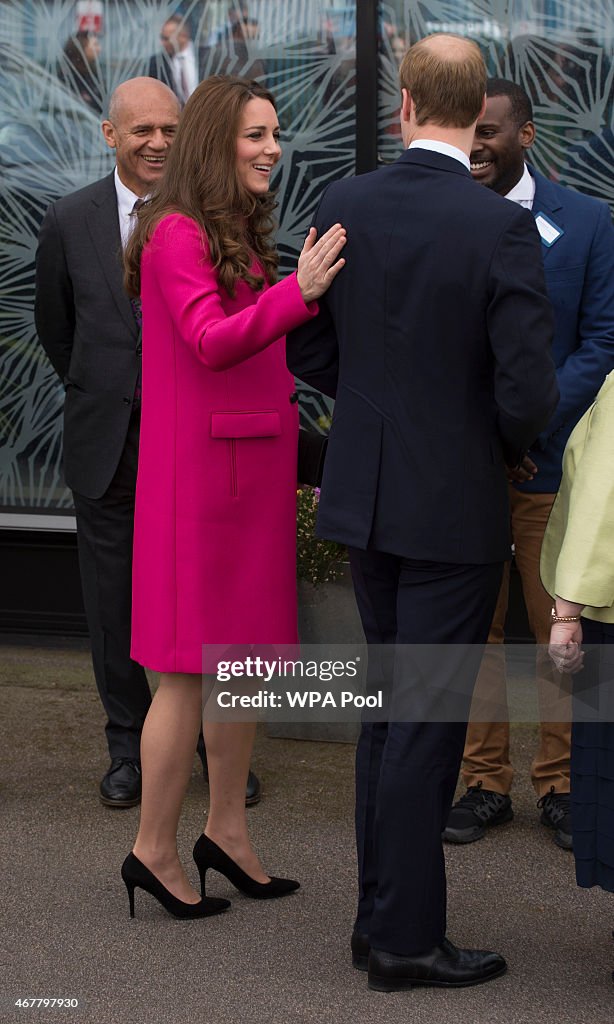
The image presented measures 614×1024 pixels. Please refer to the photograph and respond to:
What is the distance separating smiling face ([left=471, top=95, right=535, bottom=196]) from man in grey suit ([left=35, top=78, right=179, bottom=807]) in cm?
97

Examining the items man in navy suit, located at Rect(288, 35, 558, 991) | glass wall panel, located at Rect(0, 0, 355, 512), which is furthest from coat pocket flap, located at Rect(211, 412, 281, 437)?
glass wall panel, located at Rect(0, 0, 355, 512)

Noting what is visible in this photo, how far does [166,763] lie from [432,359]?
123cm

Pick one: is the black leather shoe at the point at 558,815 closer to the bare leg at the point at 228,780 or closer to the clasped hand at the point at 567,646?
the bare leg at the point at 228,780

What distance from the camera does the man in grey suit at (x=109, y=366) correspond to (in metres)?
4.45

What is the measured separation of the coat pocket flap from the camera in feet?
11.5

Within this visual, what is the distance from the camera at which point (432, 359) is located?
3.07 m

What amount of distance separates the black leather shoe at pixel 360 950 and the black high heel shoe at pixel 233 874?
0.44m

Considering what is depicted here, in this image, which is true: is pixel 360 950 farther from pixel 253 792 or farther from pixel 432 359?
pixel 432 359

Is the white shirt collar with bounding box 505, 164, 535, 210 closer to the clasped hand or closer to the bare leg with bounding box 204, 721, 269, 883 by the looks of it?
the clasped hand

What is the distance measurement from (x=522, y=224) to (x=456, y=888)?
1.84 metres

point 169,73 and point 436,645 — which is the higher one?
point 169,73

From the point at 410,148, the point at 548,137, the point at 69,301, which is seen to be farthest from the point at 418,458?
the point at 548,137

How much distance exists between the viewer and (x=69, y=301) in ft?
15.1

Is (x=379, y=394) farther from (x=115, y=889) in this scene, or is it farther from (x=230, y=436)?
(x=115, y=889)
